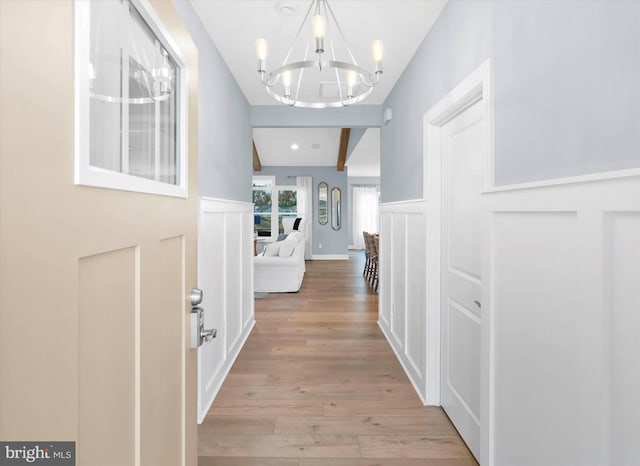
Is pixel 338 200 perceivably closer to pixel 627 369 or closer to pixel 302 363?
pixel 302 363

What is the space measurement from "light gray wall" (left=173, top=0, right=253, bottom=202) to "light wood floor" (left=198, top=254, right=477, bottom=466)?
4.72 feet

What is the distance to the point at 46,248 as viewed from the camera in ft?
1.50

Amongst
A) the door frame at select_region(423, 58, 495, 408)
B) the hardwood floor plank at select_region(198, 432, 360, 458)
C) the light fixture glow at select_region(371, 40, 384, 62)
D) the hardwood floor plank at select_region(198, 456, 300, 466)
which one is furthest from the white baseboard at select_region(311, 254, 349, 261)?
the light fixture glow at select_region(371, 40, 384, 62)

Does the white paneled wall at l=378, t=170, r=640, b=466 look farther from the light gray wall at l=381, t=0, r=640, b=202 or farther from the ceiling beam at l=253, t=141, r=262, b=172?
the ceiling beam at l=253, t=141, r=262, b=172

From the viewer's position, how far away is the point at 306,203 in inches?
402

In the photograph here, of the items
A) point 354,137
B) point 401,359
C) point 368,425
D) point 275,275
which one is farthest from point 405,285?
point 354,137

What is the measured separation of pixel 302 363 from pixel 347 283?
3707 mm

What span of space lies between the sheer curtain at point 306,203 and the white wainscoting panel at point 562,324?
8.64 metres

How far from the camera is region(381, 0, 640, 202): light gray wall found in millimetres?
907

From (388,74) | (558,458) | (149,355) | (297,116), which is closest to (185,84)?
(149,355)

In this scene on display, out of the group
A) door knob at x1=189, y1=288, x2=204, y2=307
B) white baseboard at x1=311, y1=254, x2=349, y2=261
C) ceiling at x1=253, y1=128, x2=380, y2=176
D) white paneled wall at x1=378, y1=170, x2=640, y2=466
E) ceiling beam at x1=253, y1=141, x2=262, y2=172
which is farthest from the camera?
white baseboard at x1=311, y1=254, x2=349, y2=261

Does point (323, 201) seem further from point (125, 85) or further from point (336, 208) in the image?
point (125, 85)

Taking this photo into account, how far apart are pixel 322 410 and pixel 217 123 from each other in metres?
2.15

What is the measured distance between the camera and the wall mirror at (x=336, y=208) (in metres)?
10.4
